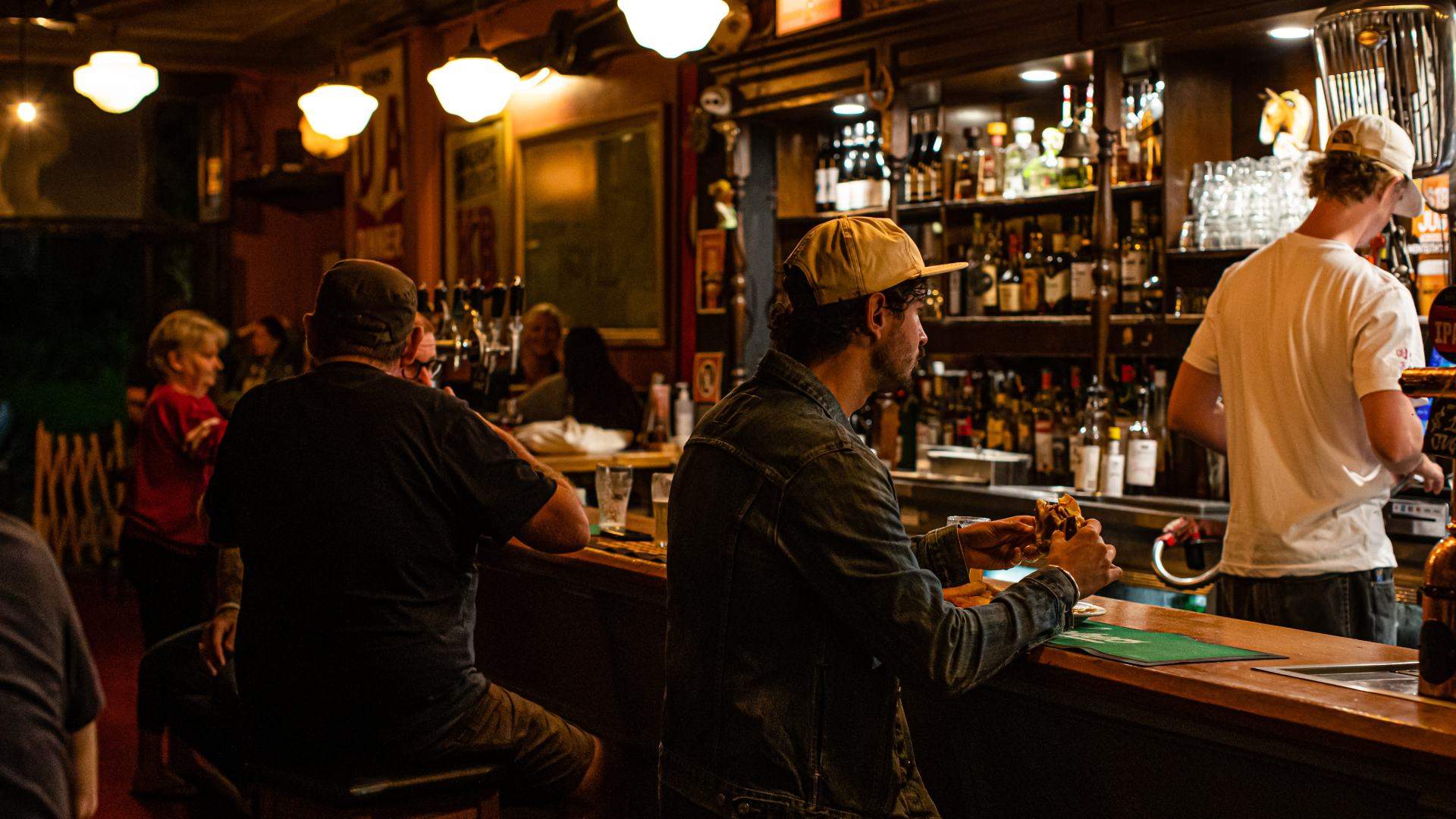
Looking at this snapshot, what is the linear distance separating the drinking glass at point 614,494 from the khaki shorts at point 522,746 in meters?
0.66

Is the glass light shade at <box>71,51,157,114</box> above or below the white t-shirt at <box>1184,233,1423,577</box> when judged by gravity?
above

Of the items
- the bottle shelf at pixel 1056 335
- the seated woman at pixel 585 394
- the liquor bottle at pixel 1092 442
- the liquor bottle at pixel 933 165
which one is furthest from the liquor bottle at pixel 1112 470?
the seated woman at pixel 585 394

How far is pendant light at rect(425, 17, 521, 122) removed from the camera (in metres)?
5.25

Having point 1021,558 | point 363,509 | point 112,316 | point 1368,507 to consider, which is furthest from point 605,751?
point 112,316

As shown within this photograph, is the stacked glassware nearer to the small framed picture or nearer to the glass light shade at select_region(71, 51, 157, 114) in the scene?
the small framed picture

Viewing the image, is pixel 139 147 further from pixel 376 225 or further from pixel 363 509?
pixel 363 509

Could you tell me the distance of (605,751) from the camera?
2967mm

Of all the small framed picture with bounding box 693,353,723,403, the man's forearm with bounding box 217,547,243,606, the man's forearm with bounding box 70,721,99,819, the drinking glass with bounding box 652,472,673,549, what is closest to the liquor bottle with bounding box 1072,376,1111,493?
the small framed picture with bounding box 693,353,723,403

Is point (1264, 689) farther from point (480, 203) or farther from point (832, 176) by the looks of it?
point (480, 203)

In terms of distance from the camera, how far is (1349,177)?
2.69 metres

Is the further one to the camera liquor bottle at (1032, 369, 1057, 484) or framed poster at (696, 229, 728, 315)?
framed poster at (696, 229, 728, 315)

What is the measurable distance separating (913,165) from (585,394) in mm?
1735

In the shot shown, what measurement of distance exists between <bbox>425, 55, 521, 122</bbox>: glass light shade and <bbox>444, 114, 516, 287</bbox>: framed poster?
196 cm

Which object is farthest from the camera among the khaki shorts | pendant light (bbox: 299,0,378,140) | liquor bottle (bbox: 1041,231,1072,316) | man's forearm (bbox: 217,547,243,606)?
pendant light (bbox: 299,0,378,140)
